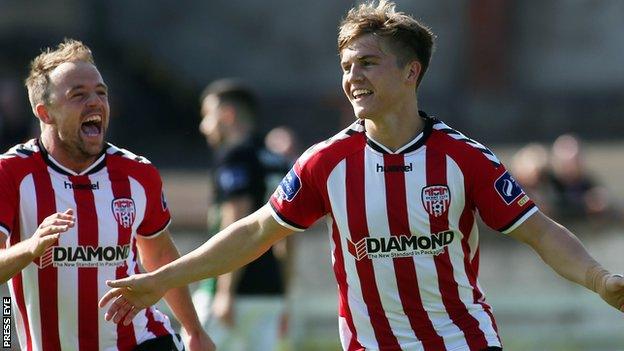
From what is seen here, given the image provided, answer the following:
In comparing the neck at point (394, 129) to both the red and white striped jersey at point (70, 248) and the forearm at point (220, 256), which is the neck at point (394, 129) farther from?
the red and white striped jersey at point (70, 248)

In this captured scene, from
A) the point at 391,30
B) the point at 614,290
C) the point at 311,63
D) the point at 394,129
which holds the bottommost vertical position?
the point at 614,290

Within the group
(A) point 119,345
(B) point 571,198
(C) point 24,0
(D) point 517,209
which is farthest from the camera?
(C) point 24,0

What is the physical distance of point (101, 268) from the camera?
5.81m

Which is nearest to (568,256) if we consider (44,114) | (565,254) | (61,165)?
(565,254)

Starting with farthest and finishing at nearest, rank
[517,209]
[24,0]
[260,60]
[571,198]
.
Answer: [260,60], [24,0], [571,198], [517,209]

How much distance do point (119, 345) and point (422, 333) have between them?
131 cm

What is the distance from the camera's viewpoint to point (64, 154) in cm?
591

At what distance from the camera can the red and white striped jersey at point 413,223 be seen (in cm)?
550

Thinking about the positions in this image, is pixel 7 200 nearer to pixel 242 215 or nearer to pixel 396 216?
pixel 396 216

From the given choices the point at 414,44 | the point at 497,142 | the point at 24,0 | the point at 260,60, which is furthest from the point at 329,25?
the point at 414,44

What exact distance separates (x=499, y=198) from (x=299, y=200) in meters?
0.81

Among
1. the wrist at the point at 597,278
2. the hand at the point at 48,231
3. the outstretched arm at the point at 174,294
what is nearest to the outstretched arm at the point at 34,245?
the hand at the point at 48,231

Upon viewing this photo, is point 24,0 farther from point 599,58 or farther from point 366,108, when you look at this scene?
point 366,108

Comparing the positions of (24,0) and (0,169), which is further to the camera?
(24,0)
